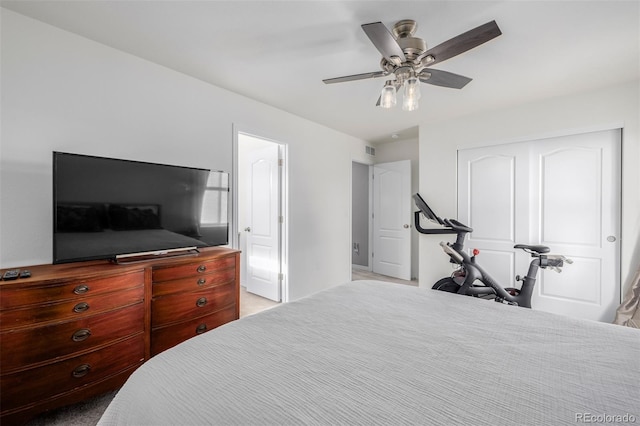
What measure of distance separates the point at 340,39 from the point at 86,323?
2.45 metres

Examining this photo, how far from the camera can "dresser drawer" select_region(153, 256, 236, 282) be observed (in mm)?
1931

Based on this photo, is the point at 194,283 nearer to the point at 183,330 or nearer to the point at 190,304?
the point at 190,304

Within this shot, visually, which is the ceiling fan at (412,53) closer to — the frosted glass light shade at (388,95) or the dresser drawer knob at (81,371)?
the frosted glass light shade at (388,95)

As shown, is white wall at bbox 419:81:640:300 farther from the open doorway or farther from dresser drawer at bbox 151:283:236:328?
dresser drawer at bbox 151:283:236:328

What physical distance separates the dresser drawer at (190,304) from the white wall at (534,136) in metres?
2.79

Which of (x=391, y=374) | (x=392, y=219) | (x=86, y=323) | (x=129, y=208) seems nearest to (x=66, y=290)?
(x=86, y=323)

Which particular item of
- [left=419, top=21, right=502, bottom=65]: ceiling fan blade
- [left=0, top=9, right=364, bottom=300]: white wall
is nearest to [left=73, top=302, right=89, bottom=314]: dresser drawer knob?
[left=0, top=9, right=364, bottom=300]: white wall

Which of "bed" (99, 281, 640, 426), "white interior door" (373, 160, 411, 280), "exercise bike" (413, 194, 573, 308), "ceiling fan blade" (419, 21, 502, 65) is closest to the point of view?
"bed" (99, 281, 640, 426)

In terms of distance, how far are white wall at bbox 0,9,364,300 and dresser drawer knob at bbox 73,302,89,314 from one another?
54 cm

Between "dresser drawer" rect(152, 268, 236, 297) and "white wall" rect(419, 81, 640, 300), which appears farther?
"white wall" rect(419, 81, 640, 300)

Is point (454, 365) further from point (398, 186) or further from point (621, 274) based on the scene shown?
point (398, 186)

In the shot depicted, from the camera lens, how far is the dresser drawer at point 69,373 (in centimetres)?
140

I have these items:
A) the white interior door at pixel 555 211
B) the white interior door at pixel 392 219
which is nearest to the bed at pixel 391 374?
the white interior door at pixel 555 211

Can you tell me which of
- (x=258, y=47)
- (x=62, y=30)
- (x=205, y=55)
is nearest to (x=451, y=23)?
(x=258, y=47)
